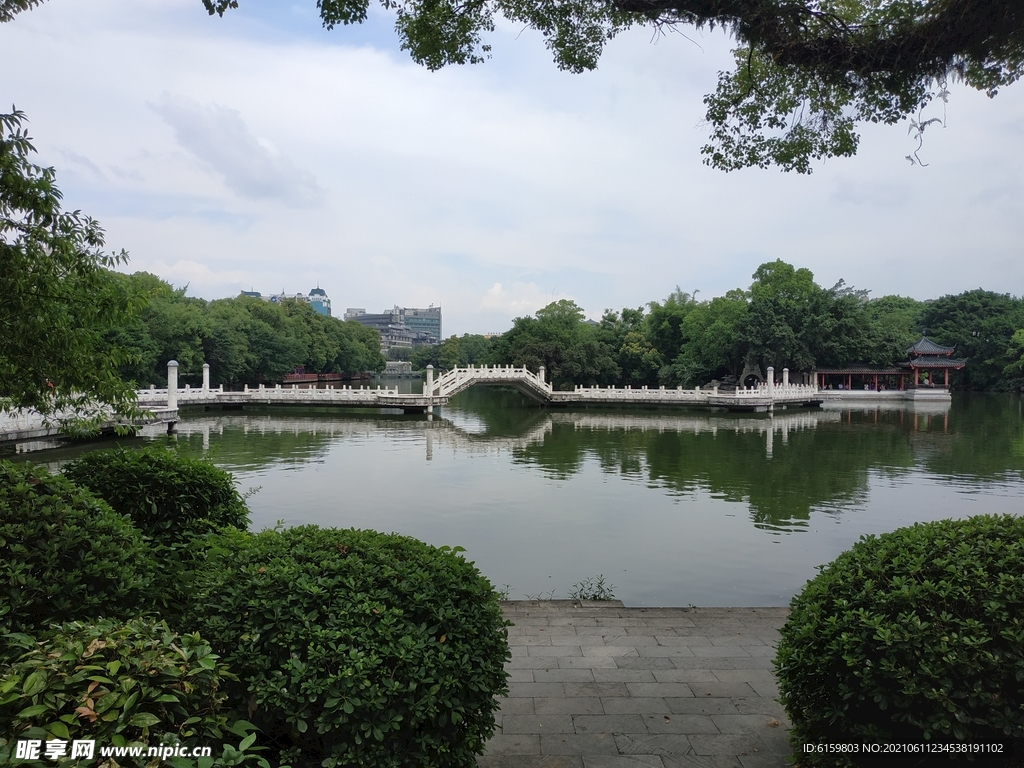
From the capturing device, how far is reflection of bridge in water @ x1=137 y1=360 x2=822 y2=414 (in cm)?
3025

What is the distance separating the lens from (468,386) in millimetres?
32656

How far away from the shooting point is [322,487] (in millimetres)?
12898

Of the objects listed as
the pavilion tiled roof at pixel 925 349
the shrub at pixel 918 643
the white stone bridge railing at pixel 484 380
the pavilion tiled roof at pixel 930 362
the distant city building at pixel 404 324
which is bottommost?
the shrub at pixel 918 643

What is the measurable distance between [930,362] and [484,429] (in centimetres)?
3062

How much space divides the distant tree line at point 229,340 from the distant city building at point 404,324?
2581 inches

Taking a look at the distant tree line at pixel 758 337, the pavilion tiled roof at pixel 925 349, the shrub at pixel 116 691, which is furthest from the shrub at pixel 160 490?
the pavilion tiled roof at pixel 925 349

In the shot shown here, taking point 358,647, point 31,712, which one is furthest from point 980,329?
point 31,712

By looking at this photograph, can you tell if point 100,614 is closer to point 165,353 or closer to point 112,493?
point 112,493

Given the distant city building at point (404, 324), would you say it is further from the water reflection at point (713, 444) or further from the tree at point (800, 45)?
the tree at point (800, 45)

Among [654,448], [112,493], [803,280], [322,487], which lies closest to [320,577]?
[112,493]

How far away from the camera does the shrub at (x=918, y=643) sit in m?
2.14

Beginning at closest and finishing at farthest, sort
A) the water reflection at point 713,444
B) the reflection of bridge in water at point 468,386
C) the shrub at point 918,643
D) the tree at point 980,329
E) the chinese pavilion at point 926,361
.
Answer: the shrub at point 918,643
the water reflection at point 713,444
the reflection of bridge in water at point 468,386
the chinese pavilion at point 926,361
the tree at point 980,329

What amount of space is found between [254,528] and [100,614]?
7.56 metres

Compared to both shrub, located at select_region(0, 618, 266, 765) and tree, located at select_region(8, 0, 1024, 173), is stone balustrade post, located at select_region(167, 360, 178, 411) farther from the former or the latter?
shrub, located at select_region(0, 618, 266, 765)
